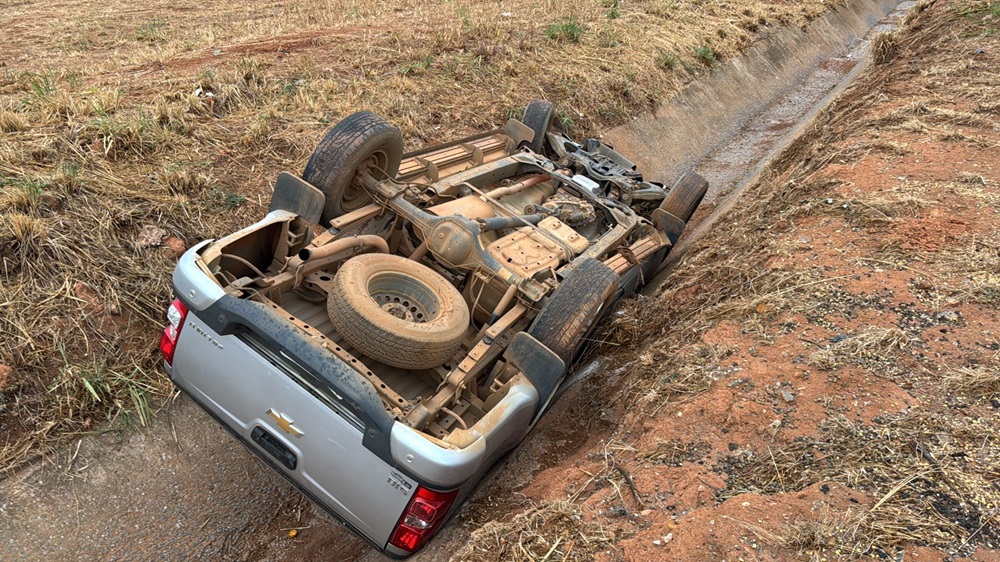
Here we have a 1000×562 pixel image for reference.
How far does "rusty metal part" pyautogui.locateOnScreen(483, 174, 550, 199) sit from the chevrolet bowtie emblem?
2682 millimetres

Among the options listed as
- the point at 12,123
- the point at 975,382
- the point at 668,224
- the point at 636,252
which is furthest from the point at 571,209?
the point at 12,123

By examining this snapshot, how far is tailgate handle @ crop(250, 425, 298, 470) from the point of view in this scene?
312 cm

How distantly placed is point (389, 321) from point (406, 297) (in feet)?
1.92

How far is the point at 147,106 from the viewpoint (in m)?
6.29

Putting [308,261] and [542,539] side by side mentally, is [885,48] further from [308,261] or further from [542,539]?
[542,539]

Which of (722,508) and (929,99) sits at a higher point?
(929,99)

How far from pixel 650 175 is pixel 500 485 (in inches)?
243

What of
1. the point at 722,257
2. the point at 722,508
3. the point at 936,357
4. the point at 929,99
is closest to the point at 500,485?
the point at 722,508

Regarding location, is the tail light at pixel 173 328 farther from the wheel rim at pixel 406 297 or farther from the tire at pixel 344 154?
the tire at pixel 344 154

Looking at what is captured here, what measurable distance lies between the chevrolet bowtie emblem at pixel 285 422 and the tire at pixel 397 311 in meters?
0.49

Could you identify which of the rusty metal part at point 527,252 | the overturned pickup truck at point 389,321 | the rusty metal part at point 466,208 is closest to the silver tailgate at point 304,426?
the overturned pickup truck at point 389,321

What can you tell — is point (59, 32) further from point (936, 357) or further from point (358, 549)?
point (936, 357)

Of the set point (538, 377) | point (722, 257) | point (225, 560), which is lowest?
point (225, 560)

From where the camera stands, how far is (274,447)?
3143mm
